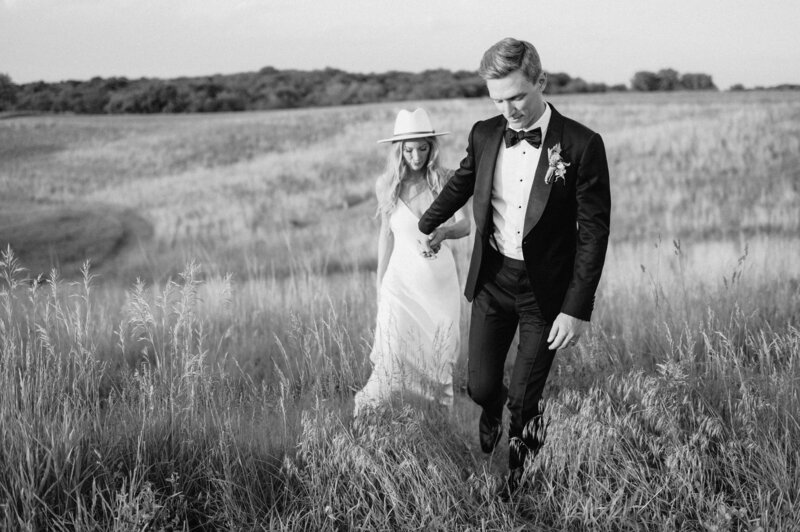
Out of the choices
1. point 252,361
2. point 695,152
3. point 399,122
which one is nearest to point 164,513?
point 252,361

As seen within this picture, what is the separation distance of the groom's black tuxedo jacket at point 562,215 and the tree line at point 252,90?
466cm

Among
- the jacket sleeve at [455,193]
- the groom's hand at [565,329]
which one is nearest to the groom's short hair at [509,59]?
the jacket sleeve at [455,193]

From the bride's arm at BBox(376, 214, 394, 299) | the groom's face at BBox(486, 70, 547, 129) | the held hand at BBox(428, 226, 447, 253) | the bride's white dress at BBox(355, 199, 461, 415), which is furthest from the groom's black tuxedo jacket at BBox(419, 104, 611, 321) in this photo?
the bride's arm at BBox(376, 214, 394, 299)

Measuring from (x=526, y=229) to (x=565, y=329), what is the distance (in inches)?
17.0

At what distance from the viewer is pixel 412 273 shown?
4.46m

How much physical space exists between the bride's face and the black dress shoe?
1.63 metres

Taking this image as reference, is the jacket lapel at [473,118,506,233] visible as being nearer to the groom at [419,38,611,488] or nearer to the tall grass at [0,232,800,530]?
the groom at [419,38,611,488]

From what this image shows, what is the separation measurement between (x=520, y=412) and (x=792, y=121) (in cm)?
1126

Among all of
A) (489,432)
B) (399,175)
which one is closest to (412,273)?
(399,175)

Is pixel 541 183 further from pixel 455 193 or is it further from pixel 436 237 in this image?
pixel 436 237

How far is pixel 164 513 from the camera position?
109 inches

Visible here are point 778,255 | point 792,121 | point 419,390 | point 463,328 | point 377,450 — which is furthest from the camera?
point 792,121

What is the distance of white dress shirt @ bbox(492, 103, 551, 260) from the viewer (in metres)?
2.96

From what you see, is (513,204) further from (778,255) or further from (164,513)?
(778,255)
